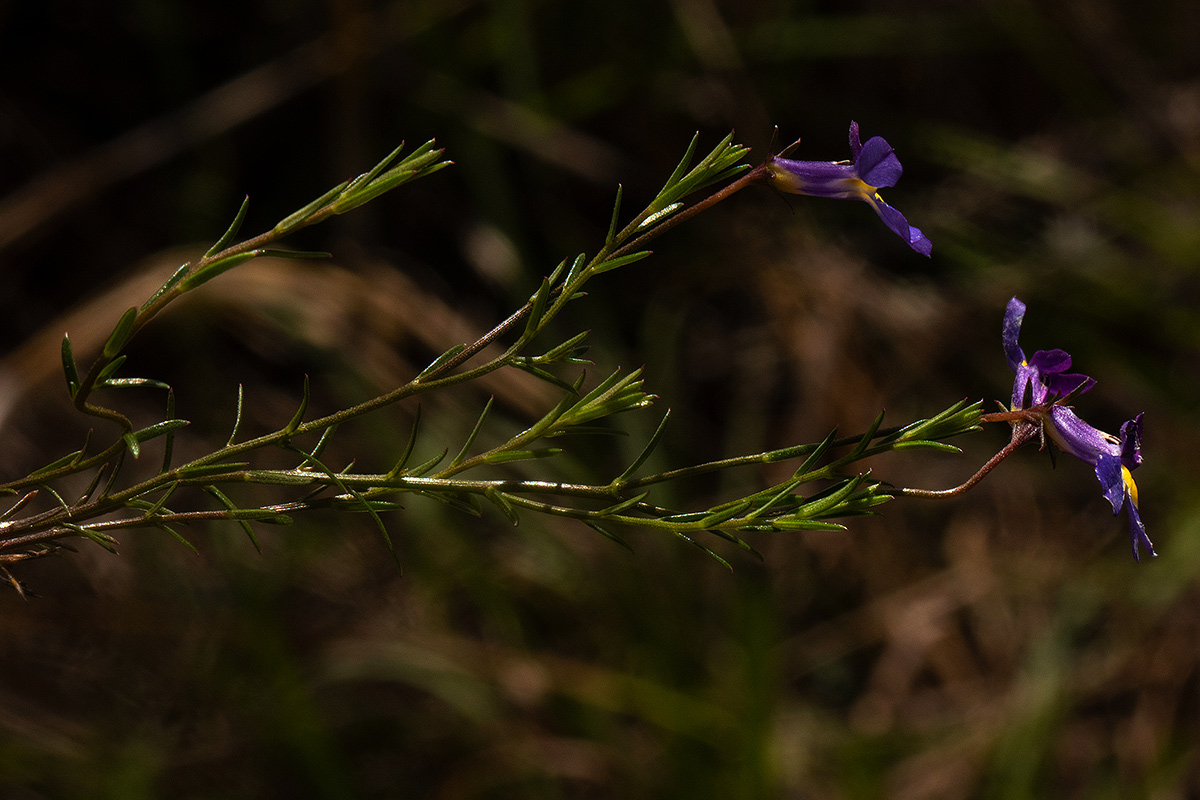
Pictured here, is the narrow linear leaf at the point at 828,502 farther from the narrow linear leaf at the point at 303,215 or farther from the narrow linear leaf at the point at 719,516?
the narrow linear leaf at the point at 303,215

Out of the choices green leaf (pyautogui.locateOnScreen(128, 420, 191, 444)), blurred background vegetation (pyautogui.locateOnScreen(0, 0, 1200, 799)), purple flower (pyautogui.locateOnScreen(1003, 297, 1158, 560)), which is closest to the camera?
green leaf (pyautogui.locateOnScreen(128, 420, 191, 444))

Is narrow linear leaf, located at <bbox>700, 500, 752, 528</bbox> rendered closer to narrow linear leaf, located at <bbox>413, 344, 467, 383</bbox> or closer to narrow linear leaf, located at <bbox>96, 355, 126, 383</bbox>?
narrow linear leaf, located at <bbox>413, 344, 467, 383</bbox>

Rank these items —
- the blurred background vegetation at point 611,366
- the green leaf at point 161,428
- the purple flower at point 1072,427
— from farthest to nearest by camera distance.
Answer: the blurred background vegetation at point 611,366 < the purple flower at point 1072,427 < the green leaf at point 161,428

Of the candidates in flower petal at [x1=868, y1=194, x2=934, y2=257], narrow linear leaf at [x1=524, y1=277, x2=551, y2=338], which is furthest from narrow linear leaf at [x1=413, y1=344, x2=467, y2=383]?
flower petal at [x1=868, y1=194, x2=934, y2=257]

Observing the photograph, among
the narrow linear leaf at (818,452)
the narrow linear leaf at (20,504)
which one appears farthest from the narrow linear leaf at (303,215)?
the narrow linear leaf at (818,452)

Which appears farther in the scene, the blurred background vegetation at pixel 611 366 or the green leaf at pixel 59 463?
the blurred background vegetation at pixel 611 366
